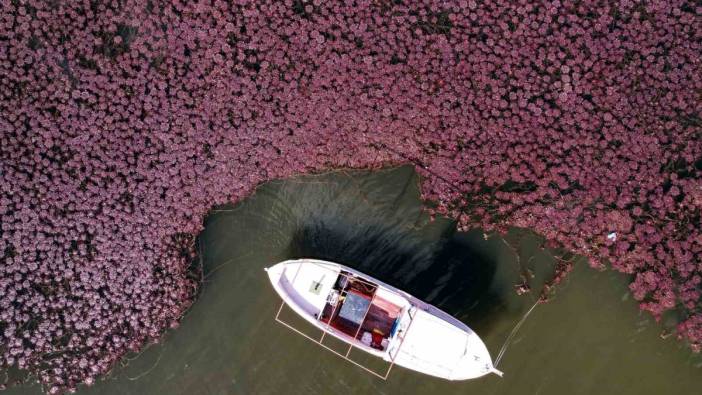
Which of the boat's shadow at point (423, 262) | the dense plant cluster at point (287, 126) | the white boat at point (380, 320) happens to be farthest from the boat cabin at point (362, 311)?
the dense plant cluster at point (287, 126)

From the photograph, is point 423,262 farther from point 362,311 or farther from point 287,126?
point 287,126

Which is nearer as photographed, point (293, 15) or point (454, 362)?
point (454, 362)

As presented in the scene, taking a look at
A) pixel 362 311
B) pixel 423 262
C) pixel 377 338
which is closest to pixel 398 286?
pixel 423 262

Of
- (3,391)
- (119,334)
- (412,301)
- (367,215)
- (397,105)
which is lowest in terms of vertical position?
(3,391)

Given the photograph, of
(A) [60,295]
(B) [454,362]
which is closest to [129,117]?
(A) [60,295]

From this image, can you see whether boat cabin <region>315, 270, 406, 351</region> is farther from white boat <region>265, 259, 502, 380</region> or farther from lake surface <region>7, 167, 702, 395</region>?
lake surface <region>7, 167, 702, 395</region>

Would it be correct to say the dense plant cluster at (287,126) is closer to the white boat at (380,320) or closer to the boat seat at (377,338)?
the white boat at (380,320)

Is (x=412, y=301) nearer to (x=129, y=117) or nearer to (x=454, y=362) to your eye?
(x=454, y=362)
